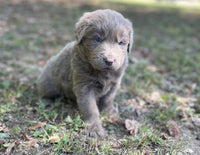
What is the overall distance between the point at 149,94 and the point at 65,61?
195cm

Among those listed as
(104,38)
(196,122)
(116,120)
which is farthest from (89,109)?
(196,122)

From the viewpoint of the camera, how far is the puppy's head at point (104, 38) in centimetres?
313

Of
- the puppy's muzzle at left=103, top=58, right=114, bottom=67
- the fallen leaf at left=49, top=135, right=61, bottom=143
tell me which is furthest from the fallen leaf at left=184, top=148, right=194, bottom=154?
the fallen leaf at left=49, top=135, right=61, bottom=143

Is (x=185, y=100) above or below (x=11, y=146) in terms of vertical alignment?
below

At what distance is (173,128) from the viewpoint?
3.67 m

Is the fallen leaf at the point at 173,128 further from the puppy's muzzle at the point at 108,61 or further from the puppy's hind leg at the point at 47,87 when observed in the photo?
the puppy's hind leg at the point at 47,87

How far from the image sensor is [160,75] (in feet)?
18.9

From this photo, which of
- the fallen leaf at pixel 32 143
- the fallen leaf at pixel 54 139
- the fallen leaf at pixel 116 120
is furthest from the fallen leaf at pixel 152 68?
the fallen leaf at pixel 32 143

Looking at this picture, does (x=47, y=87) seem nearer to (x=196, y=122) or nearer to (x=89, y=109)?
(x=89, y=109)

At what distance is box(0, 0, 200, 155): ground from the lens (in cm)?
320

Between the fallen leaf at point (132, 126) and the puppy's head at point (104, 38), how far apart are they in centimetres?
101

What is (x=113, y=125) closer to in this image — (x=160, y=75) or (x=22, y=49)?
(x=160, y=75)

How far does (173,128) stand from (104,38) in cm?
186

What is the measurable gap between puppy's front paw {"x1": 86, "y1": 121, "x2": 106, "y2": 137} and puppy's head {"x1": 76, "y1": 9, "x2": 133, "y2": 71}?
3.04 ft
